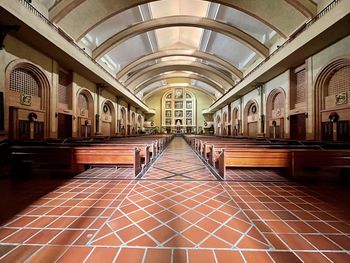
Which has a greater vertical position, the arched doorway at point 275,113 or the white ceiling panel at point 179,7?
the white ceiling panel at point 179,7

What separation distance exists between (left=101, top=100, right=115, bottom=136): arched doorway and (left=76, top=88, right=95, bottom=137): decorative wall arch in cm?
188

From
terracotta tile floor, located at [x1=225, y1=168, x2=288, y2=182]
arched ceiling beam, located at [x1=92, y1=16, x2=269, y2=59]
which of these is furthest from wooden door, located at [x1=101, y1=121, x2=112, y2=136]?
terracotta tile floor, located at [x1=225, y1=168, x2=288, y2=182]

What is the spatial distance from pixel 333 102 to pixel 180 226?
27.4 ft

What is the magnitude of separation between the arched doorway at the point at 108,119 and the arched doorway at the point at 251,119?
38.4ft

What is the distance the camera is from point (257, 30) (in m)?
11.2

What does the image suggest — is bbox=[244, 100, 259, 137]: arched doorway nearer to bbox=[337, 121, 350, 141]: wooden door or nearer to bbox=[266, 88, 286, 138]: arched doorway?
bbox=[266, 88, 286, 138]: arched doorway

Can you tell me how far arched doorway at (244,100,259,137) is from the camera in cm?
1424

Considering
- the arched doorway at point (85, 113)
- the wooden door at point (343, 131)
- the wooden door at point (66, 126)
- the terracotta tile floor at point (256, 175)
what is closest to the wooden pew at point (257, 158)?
the terracotta tile floor at point (256, 175)

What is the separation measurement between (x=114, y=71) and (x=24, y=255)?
15.9 meters

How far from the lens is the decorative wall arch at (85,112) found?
11.0m

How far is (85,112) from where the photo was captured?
11758mm

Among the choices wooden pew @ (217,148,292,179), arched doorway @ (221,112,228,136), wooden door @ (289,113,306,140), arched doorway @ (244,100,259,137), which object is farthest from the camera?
arched doorway @ (221,112,228,136)

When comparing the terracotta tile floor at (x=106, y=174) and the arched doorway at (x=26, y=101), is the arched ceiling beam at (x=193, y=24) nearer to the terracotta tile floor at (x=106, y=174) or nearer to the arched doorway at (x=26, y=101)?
the arched doorway at (x=26, y=101)

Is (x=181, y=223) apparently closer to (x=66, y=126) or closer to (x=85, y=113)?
(x=66, y=126)
